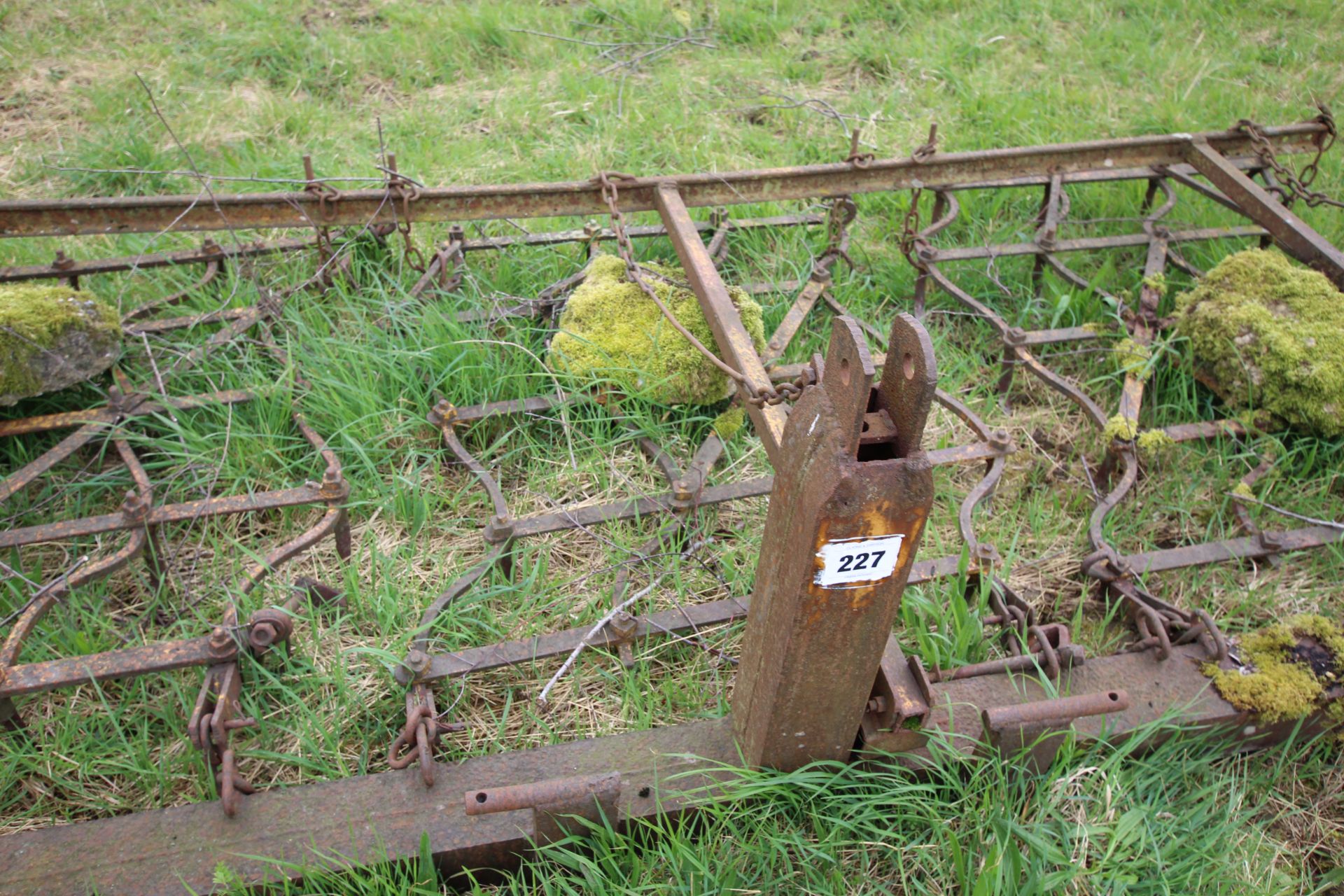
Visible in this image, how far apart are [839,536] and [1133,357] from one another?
7.78ft

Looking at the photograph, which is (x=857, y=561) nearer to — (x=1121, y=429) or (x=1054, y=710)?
(x=1054, y=710)

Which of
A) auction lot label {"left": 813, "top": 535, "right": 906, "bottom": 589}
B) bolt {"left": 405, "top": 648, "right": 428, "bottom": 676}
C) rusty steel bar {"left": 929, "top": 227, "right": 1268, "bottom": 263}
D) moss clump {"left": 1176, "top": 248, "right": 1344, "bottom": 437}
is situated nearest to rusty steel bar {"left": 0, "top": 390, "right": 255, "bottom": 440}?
bolt {"left": 405, "top": 648, "right": 428, "bottom": 676}

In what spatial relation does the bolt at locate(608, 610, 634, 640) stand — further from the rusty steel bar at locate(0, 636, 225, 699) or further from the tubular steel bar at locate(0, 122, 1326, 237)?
the tubular steel bar at locate(0, 122, 1326, 237)

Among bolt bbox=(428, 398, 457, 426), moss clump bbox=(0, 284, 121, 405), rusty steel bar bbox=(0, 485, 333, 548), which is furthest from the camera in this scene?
bolt bbox=(428, 398, 457, 426)

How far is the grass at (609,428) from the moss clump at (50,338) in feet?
0.58

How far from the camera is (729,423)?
10.6 feet

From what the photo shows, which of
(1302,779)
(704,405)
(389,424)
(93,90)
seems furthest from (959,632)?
(93,90)

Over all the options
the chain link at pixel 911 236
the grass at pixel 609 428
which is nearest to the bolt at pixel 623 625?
the grass at pixel 609 428

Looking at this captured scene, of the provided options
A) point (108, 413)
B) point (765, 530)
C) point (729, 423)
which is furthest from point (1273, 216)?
point (108, 413)

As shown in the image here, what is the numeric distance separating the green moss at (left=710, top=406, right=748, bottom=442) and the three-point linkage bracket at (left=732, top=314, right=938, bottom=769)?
1.27 m

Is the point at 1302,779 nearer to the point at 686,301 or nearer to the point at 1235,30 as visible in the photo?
the point at 686,301

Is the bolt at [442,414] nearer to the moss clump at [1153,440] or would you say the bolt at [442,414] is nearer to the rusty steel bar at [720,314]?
the rusty steel bar at [720,314]

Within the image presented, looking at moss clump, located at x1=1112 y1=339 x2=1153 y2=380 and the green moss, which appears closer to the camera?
the green moss

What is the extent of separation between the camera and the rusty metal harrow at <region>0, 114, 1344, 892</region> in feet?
5.68
